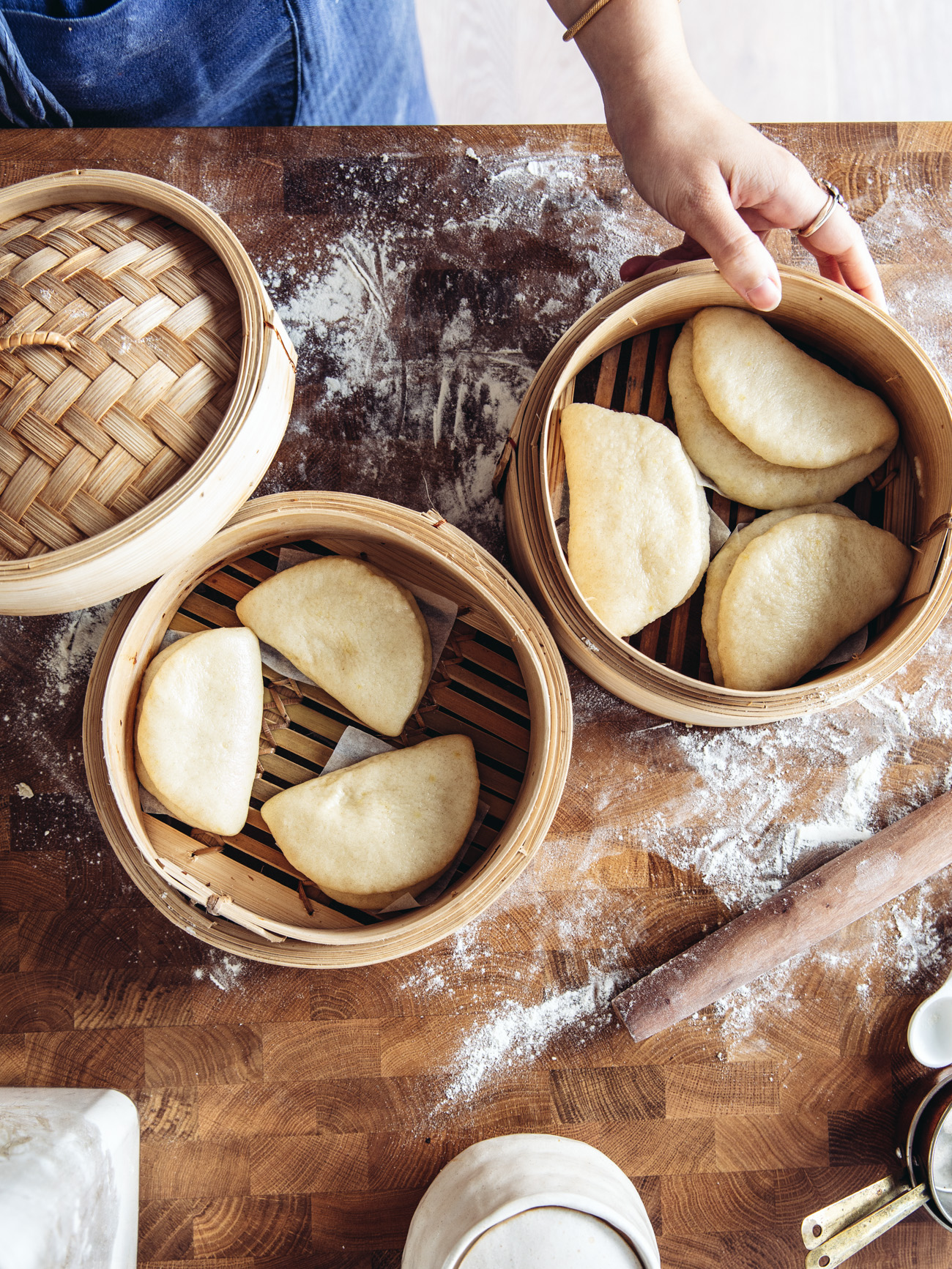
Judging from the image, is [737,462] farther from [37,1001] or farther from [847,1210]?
[37,1001]

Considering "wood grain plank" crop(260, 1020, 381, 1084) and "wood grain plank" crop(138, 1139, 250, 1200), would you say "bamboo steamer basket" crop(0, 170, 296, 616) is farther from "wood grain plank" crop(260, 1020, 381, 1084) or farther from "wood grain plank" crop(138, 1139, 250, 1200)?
"wood grain plank" crop(138, 1139, 250, 1200)

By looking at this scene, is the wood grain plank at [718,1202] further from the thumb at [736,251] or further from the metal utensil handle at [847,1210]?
the thumb at [736,251]

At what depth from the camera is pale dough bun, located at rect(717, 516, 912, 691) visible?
3.57 ft

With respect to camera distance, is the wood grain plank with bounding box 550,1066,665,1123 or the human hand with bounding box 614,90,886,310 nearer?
the human hand with bounding box 614,90,886,310

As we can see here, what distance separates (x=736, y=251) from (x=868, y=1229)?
4.19ft

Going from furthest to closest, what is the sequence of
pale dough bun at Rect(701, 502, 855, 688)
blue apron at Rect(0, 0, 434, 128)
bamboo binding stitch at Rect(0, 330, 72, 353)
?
pale dough bun at Rect(701, 502, 855, 688), blue apron at Rect(0, 0, 434, 128), bamboo binding stitch at Rect(0, 330, 72, 353)

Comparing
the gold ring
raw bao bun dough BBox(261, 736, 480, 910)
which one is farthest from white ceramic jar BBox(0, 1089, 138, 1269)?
the gold ring

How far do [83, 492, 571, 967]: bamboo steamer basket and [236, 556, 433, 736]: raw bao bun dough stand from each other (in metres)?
0.05

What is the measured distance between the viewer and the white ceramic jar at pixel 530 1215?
38.3 inches

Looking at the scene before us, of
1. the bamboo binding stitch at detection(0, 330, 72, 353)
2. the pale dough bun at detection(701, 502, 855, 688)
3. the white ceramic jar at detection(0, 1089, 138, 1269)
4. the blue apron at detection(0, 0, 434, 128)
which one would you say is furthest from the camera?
the pale dough bun at detection(701, 502, 855, 688)

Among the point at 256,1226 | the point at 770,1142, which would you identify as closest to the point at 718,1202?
the point at 770,1142

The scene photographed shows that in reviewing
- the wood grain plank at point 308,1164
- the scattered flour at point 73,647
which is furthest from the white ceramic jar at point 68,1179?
the scattered flour at point 73,647

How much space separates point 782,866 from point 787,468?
1.81 feet

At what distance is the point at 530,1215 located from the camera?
3.24 ft
